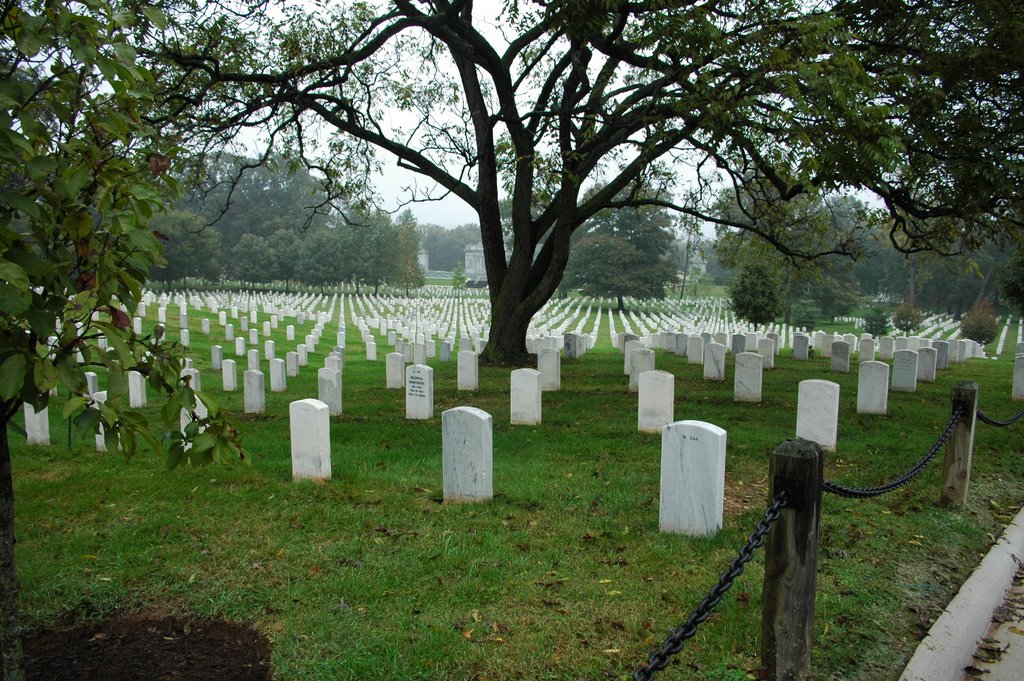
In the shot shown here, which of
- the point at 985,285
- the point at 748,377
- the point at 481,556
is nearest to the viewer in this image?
the point at 481,556

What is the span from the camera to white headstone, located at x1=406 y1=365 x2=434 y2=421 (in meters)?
10.5

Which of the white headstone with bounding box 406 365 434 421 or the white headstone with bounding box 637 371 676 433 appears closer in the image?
the white headstone with bounding box 637 371 676 433

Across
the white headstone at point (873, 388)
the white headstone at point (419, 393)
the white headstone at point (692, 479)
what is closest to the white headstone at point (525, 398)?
the white headstone at point (419, 393)

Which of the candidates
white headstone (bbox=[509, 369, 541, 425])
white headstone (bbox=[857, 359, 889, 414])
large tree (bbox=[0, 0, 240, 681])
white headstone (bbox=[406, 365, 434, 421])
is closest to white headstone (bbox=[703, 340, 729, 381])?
white headstone (bbox=[857, 359, 889, 414])

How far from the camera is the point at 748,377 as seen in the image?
462 inches

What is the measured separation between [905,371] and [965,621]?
399 inches

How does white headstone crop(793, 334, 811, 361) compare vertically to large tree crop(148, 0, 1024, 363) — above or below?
below

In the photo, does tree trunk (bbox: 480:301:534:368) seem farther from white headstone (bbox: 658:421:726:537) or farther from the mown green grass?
white headstone (bbox: 658:421:726:537)

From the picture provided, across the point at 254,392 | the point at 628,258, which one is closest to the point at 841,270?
the point at 628,258

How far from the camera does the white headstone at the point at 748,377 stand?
11.7 meters

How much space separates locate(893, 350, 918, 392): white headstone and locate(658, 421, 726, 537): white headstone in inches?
373

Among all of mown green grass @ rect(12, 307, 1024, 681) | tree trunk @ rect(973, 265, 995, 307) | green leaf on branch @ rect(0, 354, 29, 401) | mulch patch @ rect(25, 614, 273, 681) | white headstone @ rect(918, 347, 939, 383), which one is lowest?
mulch patch @ rect(25, 614, 273, 681)

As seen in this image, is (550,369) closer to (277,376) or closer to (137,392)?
(277,376)

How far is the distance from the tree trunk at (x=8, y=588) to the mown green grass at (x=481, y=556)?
103 centimetres
